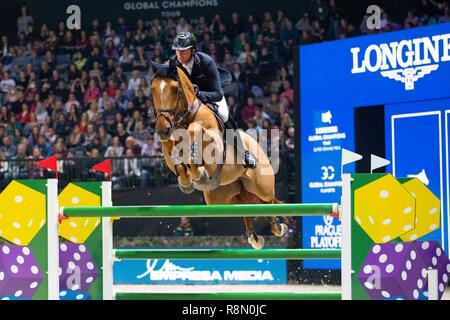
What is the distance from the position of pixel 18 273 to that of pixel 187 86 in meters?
1.96

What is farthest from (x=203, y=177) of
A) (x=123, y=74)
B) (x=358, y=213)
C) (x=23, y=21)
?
(x=23, y=21)

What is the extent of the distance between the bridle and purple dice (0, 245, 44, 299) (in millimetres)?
1395

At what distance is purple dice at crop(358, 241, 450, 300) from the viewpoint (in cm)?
538

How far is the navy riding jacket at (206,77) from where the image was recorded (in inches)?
286

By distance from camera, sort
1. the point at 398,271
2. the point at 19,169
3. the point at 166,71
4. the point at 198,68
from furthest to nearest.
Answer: the point at 19,169 < the point at 198,68 < the point at 166,71 < the point at 398,271

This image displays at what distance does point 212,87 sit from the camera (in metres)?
7.41

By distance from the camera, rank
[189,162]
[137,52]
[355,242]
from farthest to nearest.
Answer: [137,52]
[189,162]
[355,242]

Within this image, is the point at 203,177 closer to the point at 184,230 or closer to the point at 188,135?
the point at 188,135

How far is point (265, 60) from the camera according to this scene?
15000 millimetres

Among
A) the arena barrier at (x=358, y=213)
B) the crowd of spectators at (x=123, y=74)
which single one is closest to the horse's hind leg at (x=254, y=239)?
the arena barrier at (x=358, y=213)

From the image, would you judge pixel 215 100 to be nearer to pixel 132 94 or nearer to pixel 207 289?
pixel 207 289

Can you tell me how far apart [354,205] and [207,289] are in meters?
6.17

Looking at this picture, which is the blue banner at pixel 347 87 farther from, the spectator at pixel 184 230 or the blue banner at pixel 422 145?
the spectator at pixel 184 230
